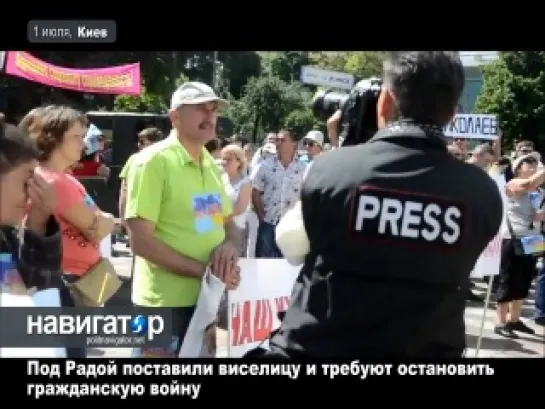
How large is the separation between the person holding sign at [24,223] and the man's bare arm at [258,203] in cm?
397

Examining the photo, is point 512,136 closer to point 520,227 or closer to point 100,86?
point 520,227

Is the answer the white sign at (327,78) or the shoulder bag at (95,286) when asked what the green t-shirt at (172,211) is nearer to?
the shoulder bag at (95,286)

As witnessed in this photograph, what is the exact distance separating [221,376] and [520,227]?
171 inches

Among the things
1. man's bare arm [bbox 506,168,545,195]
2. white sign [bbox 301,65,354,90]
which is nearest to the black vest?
man's bare arm [bbox 506,168,545,195]

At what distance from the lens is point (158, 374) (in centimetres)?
225

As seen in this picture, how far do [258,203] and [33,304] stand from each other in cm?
466

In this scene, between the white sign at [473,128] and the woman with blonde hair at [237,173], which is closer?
the woman with blonde hair at [237,173]

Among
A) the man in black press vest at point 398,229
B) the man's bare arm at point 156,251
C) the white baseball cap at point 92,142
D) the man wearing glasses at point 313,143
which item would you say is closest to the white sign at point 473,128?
the man wearing glasses at point 313,143

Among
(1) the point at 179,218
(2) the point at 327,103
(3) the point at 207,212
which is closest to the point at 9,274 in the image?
(1) the point at 179,218

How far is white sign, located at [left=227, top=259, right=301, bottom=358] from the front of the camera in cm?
294

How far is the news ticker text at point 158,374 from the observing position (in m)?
2.05

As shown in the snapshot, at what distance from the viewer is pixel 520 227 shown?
237 inches
